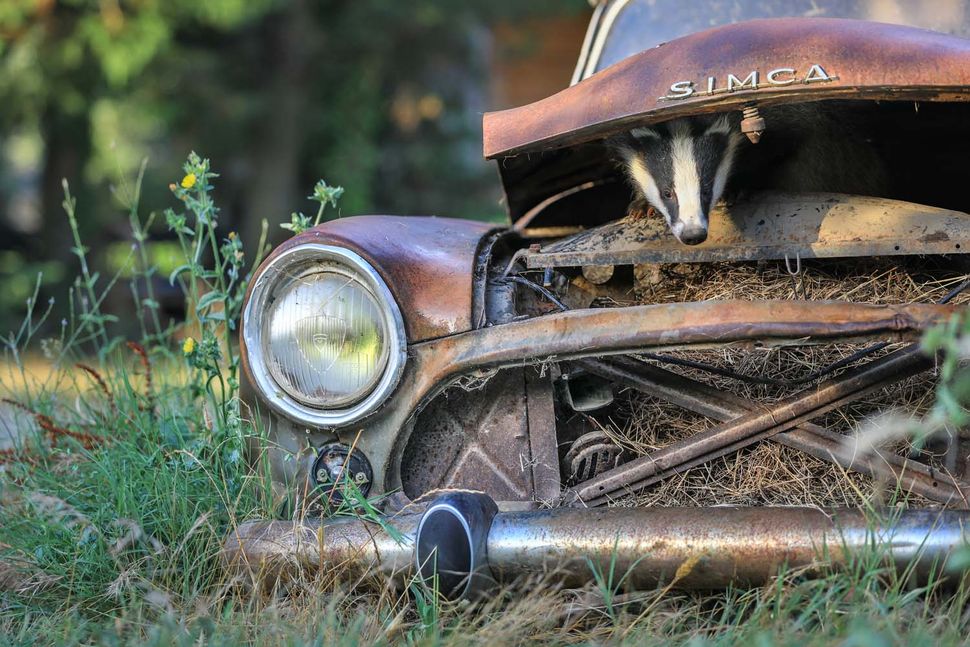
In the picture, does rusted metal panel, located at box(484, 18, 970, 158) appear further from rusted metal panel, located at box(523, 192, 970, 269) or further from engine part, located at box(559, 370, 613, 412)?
engine part, located at box(559, 370, 613, 412)

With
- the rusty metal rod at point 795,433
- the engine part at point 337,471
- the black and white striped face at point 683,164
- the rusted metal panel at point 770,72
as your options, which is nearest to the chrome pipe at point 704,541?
the rusty metal rod at point 795,433

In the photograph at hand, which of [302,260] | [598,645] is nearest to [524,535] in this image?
[598,645]

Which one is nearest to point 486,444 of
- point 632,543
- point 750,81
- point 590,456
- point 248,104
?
point 590,456

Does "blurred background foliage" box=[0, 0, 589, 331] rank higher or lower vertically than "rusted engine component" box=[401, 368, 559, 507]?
higher

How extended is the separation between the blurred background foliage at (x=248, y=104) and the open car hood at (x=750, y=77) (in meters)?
7.90

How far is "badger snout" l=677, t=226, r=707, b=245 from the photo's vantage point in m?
2.37

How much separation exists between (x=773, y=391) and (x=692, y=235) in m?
0.44

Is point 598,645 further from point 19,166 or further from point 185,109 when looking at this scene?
point 19,166

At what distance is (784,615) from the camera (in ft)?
6.26

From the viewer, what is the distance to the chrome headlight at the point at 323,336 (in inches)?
91.6

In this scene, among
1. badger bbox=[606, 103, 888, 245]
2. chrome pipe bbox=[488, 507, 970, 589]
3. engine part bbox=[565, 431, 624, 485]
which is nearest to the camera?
chrome pipe bbox=[488, 507, 970, 589]

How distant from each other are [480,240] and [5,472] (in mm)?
1503

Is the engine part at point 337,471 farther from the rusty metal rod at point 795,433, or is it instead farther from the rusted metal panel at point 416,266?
the rusty metal rod at point 795,433

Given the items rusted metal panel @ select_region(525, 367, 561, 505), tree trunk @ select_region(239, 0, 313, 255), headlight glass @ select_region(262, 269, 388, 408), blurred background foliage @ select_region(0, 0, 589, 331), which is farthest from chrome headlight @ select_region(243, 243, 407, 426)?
tree trunk @ select_region(239, 0, 313, 255)
